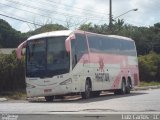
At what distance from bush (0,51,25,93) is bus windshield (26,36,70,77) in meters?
6.95

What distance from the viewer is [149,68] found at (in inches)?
2299

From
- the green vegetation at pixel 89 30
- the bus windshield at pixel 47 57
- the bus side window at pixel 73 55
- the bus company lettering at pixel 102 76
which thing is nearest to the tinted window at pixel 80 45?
the bus side window at pixel 73 55

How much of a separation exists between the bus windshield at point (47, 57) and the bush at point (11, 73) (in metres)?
6.95

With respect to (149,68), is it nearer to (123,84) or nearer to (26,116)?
(123,84)

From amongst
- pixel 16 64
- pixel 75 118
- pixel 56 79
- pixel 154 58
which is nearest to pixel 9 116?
pixel 75 118

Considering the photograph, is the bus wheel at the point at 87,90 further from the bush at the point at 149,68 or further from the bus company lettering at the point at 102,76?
the bush at the point at 149,68

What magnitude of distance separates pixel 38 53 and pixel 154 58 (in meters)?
37.1

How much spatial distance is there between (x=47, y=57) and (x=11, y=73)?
811cm

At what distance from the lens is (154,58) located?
6194 cm

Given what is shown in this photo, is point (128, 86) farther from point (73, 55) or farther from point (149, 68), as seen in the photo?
point (149, 68)

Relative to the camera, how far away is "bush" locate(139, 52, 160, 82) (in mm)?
57844

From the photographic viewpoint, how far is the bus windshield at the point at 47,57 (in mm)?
25828

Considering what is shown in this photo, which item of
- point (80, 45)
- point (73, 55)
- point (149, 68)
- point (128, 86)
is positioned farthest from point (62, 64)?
point (149, 68)

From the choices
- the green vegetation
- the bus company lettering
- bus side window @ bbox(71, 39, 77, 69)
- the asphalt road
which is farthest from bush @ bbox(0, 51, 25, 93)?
the asphalt road
